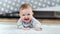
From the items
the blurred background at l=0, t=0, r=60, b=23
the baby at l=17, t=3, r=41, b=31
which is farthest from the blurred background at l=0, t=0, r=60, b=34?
the baby at l=17, t=3, r=41, b=31

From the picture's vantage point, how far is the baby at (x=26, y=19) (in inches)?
48.3

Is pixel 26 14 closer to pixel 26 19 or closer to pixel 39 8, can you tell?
pixel 26 19

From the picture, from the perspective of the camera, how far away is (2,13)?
166 cm

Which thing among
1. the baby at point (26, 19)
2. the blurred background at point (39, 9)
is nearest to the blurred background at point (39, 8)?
the blurred background at point (39, 9)

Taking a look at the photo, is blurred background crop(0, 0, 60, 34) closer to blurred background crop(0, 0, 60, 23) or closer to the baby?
blurred background crop(0, 0, 60, 23)

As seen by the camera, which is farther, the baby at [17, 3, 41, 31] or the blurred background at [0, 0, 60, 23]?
the blurred background at [0, 0, 60, 23]

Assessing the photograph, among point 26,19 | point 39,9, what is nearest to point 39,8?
point 39,9

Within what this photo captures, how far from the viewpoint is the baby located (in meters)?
1.23

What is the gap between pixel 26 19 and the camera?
1.26 m

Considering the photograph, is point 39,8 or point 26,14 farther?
point 39,8

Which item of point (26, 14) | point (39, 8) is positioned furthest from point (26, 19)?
point (39, 8)

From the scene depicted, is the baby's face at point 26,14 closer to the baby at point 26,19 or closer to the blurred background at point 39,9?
the baby at point 26,19

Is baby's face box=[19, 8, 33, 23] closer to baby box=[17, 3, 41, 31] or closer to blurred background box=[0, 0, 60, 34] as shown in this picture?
baby box=[17, 3, 41, 31]

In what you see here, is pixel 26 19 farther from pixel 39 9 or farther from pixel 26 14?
pixel 39 9
